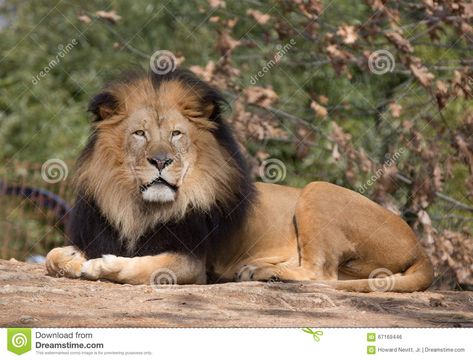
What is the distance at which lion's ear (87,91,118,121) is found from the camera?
18.8ft

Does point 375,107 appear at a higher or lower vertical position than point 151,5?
lower

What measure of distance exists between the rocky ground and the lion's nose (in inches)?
26.1

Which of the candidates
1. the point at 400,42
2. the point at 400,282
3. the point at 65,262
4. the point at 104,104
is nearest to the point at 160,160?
the point at 104,104

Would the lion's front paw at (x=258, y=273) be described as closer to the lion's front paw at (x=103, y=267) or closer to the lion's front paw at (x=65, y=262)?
the lion's front paw at (x=103, y=267)

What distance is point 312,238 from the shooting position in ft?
19.7

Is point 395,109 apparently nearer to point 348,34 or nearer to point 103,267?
point 348,34

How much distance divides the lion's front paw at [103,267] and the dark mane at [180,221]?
0.17 meters

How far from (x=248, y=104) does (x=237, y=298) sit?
4099mm

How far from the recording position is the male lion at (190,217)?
218 inches

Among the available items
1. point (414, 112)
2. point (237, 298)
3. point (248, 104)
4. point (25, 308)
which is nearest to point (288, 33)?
point (248, 104)

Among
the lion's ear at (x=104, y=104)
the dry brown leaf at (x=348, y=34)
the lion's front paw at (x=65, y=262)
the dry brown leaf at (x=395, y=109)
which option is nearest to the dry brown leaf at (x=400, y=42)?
the dry brown leaf at (x=348, y=34)

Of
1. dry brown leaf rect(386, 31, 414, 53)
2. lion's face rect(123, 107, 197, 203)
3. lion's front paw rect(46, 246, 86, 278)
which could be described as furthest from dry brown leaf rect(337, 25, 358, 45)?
lion's front paw rect(46, 246, 86, 278)

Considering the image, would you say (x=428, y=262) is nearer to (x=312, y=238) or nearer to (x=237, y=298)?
(x=312, y=238)
